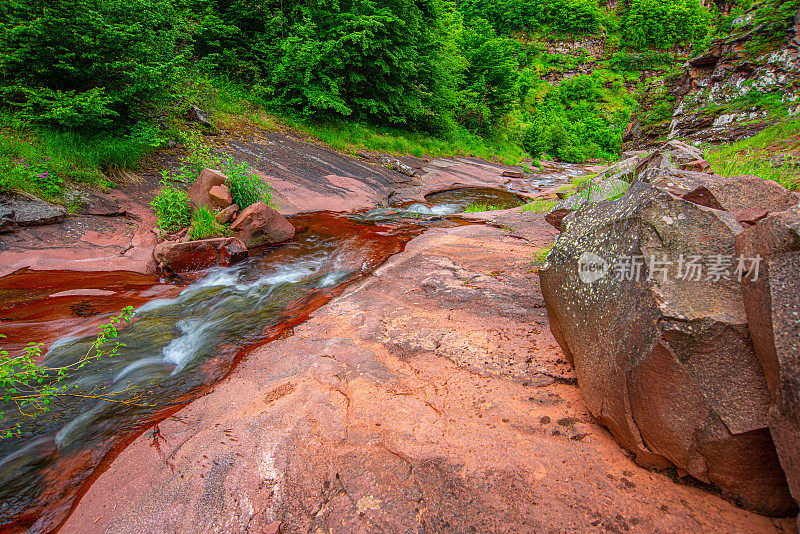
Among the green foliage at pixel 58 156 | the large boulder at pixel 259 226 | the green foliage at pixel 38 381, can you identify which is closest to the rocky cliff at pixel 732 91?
the large boulder at pixel 259 226

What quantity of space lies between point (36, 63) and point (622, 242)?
9773 millimetres

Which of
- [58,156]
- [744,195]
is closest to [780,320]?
[744,195]

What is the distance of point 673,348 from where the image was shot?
65.1 inches

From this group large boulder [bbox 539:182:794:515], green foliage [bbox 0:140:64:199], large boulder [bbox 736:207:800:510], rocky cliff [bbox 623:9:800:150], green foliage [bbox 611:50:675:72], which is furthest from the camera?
green foliage [bbox 611:50:675:72]

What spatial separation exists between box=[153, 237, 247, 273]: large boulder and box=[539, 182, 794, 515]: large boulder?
5378mm

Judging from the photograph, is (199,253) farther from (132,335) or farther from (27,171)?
(27,171)

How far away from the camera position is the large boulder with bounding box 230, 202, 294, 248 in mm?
6316

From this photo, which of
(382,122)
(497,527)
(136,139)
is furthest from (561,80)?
(497,527)

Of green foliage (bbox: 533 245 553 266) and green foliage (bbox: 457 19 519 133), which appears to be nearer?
green foliage (bbox: 533 245 553 266)

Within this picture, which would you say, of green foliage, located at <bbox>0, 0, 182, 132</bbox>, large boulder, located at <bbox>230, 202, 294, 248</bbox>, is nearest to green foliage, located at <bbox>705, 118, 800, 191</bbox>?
large boulder, located at <bbox>230, 202, 294, 248</bbox>

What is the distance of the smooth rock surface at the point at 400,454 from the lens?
1.66 meters

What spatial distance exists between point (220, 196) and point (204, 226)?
2.73 ft

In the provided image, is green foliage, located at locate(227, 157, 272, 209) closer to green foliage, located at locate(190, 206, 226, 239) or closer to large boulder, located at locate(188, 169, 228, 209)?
large boulder, located at locate(188, 169, 228, 209)

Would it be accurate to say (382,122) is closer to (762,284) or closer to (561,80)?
(762,284)
